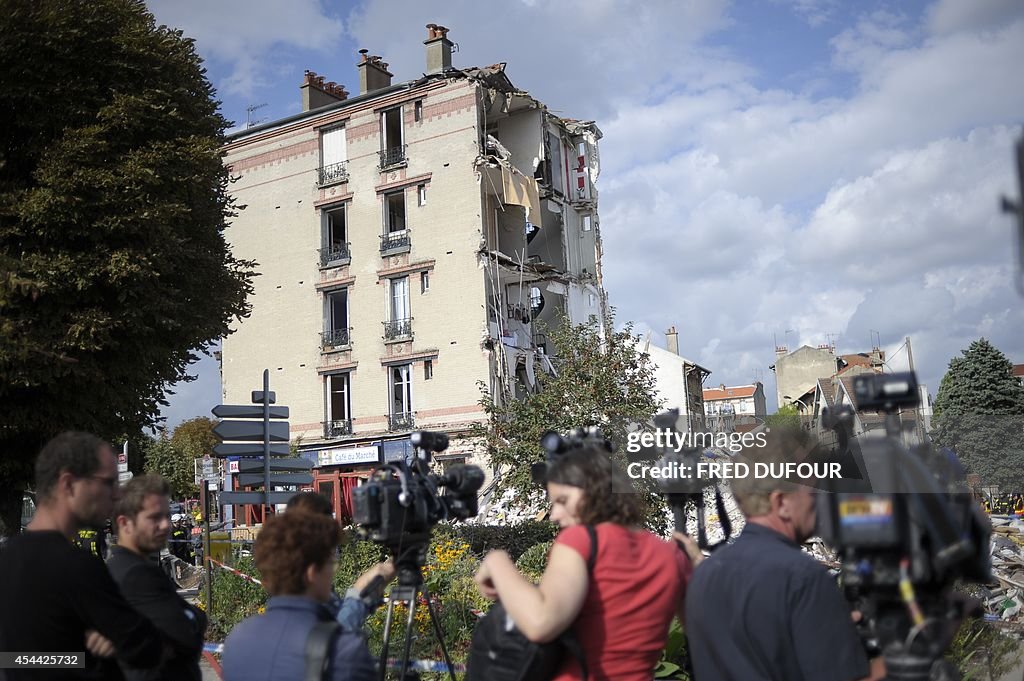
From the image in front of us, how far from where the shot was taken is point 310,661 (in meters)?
2.97

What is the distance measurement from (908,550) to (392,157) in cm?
3166

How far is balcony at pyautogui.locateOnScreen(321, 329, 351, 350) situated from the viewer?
32688 mm

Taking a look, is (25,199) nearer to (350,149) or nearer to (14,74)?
(14,74)

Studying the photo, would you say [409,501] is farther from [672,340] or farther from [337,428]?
[672,340]

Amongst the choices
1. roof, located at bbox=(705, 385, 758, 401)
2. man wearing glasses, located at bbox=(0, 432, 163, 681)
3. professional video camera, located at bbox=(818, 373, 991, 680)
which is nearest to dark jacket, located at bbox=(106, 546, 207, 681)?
man wearing glasses, located at bbox=(0, 432, 163, 681)

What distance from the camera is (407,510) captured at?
14.8 feet

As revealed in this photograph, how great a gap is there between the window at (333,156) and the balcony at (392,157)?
5.47ft

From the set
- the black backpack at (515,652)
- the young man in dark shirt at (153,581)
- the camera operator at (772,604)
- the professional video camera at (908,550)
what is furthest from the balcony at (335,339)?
the professional video camera at (908,550)

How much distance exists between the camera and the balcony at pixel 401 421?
30969 millimetres

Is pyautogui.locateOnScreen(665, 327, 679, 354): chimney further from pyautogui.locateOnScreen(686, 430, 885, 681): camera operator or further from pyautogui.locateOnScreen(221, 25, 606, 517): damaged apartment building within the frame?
pyautogui.locateOnScreen(686, 430, 885, 681): camera operator

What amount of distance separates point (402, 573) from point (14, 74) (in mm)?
13475

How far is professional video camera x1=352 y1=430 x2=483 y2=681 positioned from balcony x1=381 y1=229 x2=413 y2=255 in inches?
1084

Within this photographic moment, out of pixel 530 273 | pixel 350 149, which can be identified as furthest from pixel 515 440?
pixel 350 149

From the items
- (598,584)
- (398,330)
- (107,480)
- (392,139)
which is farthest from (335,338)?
(598,584)
